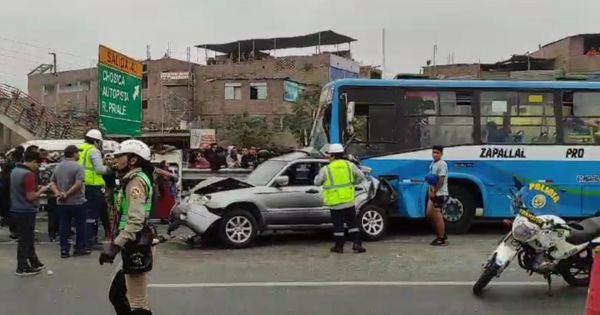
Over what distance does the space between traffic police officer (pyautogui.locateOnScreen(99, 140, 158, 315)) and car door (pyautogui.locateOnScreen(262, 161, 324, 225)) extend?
19.0 feet

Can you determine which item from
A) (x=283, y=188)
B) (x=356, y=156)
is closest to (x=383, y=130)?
(x=356, y=156)

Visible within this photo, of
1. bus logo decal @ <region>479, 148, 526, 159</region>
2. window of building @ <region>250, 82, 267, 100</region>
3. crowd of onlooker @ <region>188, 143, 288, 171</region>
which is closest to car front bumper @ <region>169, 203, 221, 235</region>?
bus logo decal @ <region>479, 148, 526, 159</region>

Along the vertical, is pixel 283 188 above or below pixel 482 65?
below

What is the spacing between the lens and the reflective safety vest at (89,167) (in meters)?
10.4

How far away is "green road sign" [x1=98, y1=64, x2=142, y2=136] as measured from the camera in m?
15.3

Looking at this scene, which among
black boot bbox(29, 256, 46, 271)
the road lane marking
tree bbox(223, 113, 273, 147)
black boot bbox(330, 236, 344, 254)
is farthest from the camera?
tree bbox(223, 113, 273, 147)

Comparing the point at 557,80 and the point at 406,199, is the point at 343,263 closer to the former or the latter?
the point at 406,199

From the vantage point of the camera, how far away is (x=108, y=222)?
10922 mm

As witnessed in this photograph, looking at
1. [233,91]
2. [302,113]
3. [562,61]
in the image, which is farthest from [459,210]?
[562,61]

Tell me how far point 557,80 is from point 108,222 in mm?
8749

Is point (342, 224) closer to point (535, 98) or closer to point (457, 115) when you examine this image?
point (457, 115)

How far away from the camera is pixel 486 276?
720cm

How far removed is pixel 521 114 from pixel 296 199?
4738mm

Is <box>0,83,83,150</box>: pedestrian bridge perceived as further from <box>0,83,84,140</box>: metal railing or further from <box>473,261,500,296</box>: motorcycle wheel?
<box>473,261,500,296</box>: motorcycle wheel
